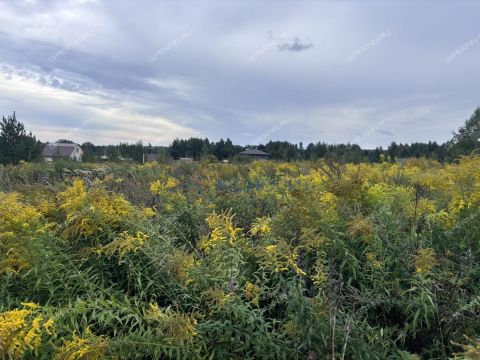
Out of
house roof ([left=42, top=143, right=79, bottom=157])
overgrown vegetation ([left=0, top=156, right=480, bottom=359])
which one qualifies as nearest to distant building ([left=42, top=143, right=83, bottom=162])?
house roof ([left=42, top=143, right=79, bottom=157])

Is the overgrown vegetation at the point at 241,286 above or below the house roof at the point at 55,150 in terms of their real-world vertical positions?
below

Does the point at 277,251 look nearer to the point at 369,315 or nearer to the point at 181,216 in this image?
the point at 369,315

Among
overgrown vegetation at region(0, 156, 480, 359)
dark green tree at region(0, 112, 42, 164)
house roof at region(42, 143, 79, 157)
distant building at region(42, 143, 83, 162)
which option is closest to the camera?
overgrown vegetation at region(0, 156, 480, 359)

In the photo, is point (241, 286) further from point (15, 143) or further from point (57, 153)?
point (15, 143)

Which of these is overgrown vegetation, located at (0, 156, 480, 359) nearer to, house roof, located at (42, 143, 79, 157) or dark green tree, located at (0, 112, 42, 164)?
house roof, located at (42, 143, 79, 157)

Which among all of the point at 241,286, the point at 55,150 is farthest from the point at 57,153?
the point at 241,286

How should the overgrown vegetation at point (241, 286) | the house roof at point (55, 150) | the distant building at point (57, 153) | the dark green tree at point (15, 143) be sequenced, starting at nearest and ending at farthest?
1. the overgrown vegetation at point (241, 286)
2. the distant building at point (57, 153)
3. the house roof at point (55, 150)
4. the dark green tree at point (15, 143)

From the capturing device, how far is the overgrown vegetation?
7.40ft

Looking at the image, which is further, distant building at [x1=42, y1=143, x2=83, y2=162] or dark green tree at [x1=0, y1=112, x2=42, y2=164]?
dark green tree at [x1=0, y1=112, x2=42, y2=164]

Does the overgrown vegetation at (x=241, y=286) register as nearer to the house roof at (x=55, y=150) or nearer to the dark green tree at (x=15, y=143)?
the house roof at (x=55, y=150)

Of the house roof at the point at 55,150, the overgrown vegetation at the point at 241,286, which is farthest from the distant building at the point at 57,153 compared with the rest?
the overgrown vegetation at the point at 241,286

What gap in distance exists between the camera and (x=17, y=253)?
261 cm

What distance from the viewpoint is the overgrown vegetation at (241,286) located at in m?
2.26

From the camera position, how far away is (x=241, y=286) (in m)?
2.83
